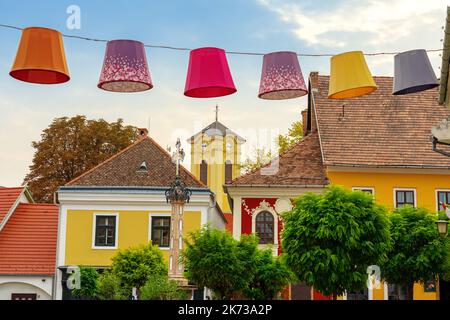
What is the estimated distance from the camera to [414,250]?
21.0m

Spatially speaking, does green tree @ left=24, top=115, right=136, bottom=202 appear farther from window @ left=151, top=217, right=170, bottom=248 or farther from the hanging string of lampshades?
the hanging string of lampshades

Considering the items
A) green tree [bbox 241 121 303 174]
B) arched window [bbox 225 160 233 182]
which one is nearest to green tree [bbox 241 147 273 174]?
green tree [bbox 241 121 303 174]

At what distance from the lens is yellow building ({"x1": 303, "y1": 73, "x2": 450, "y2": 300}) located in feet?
87.4

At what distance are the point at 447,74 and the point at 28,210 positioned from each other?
20.8m

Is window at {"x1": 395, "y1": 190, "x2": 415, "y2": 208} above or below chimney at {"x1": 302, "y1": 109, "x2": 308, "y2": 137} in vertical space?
below

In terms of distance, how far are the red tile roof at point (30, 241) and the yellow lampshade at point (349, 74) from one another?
19871mm

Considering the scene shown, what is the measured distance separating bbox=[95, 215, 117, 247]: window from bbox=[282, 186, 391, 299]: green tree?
10.0 meters

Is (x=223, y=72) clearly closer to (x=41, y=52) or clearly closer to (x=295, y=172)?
(x=41, y=52)

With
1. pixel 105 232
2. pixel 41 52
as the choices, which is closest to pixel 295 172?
pixel 105 232

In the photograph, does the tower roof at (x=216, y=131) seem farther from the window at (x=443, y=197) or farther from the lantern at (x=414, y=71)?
the lantern at (x=414, y=71)

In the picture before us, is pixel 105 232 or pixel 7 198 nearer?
pixel 105 232

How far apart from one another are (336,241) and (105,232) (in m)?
11.6

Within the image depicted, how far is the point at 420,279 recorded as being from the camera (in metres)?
21.1
